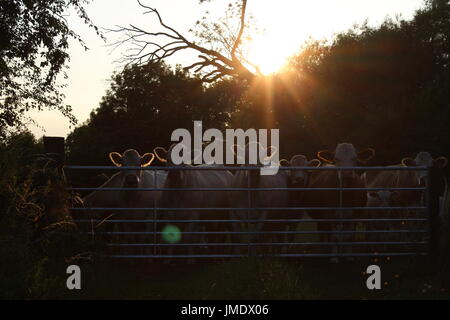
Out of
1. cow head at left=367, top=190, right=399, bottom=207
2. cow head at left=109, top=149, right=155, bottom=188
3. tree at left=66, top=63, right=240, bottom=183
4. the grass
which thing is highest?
tree at left=66, top=63, right=240, bottom=183

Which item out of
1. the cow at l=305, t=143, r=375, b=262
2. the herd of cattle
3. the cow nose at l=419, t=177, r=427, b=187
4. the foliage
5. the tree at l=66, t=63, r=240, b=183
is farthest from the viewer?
the tree at l=66, t=63, r=240, b=183

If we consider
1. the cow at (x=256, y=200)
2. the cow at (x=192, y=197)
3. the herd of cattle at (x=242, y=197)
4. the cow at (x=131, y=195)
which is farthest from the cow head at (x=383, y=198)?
the cow at (x=131, y=195)

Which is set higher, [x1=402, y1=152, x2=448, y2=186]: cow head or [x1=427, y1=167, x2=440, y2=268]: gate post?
[x1=402, y1=152, x2=448, y2=186]: cow head

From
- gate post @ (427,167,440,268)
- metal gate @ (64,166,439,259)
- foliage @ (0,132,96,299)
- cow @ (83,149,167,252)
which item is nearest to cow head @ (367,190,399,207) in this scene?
metal gate @ (64,166,439,259)

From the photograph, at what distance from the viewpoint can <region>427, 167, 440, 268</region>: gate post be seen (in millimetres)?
10289

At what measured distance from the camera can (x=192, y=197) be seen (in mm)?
12734

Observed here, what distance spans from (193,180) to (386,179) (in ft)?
16.8

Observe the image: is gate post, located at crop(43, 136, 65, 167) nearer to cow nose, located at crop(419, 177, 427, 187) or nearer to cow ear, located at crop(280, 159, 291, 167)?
cow ear, located at crop(280, 159, 291, 167)

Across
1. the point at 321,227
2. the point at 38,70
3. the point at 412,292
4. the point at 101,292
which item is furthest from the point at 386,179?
the point at 38,70

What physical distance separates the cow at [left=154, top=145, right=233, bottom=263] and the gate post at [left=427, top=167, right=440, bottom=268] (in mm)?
3857

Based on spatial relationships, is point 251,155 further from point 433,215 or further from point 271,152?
point 433,215

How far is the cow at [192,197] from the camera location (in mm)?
12148

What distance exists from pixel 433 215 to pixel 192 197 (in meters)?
4.38

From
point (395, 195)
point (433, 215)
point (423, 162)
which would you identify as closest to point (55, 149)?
point (433, 215)
